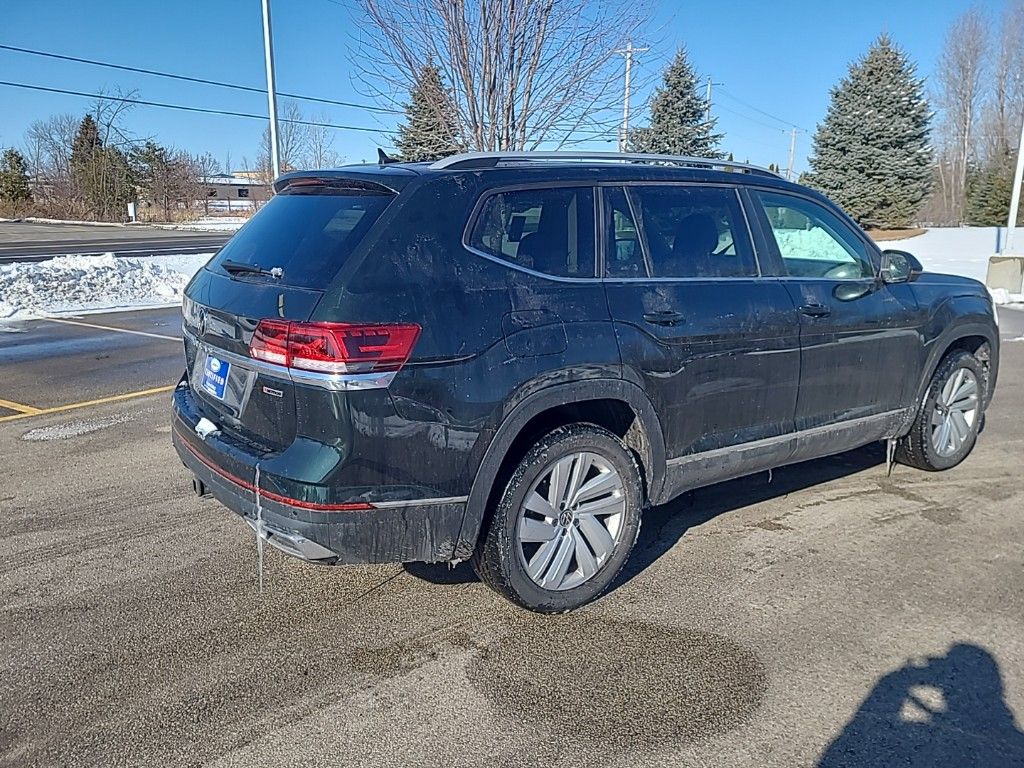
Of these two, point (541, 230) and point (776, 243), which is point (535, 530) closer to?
point (541, 230)

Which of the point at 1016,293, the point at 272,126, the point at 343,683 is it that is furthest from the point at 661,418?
the point at 272,126

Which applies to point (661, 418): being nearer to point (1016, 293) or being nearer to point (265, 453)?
point (265, 453)

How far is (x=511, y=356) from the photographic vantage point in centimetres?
315

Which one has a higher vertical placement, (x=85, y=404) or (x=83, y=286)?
(x=83, y=286)

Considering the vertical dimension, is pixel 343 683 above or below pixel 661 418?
below

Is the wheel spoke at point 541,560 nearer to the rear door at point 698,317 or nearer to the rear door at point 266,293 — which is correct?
the rear door at point 698,317

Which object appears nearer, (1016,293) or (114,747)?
(114,747)

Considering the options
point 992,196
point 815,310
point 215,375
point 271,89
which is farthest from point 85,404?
point 992,196

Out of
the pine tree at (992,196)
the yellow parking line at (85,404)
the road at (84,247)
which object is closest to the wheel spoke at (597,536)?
the yellow parking line at (85,404)

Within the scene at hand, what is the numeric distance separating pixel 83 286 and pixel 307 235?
12.7 m

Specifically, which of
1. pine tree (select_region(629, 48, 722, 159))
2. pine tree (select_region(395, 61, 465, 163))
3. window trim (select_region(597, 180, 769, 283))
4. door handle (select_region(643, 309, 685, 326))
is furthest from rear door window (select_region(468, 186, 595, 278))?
pine tree (select_region(629, 48, 722, 159))

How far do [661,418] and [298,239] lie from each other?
5.80 ft

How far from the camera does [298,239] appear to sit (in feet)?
10.9

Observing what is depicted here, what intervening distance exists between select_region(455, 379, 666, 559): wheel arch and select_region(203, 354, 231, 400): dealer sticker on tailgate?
1.12 m
